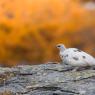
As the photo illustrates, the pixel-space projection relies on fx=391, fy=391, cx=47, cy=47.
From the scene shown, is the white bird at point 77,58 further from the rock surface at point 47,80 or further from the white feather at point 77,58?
the rock surface at point 47,80

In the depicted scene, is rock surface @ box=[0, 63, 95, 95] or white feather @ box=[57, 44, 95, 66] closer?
rock surface @ box=[0, 63, 95, 95]

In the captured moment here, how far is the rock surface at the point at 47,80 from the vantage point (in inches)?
467

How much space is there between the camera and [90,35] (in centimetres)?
1941

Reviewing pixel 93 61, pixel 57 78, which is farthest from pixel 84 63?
pixel 57 78

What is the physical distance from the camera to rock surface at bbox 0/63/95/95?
1185 centimetres

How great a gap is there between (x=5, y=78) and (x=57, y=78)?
1.86m

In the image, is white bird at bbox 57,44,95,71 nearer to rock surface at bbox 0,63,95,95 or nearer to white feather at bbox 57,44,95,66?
white feather at bbox 57,44,95,66

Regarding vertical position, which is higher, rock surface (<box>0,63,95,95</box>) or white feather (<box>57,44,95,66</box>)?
white feather (<box>57,44,95,66</box>)

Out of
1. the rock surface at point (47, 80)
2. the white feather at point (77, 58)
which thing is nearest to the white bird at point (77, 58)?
the white feather at point (77, 58)

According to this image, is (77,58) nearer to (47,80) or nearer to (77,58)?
(77,58)

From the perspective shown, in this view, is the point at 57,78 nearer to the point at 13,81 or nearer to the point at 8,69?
the point at 13,81

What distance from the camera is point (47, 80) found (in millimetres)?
12945

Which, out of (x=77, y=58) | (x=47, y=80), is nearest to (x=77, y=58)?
(x=77, y=58)

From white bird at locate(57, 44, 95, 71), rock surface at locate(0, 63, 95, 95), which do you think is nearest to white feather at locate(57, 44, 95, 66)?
white bird at locate(57, 44, 95, 71)
